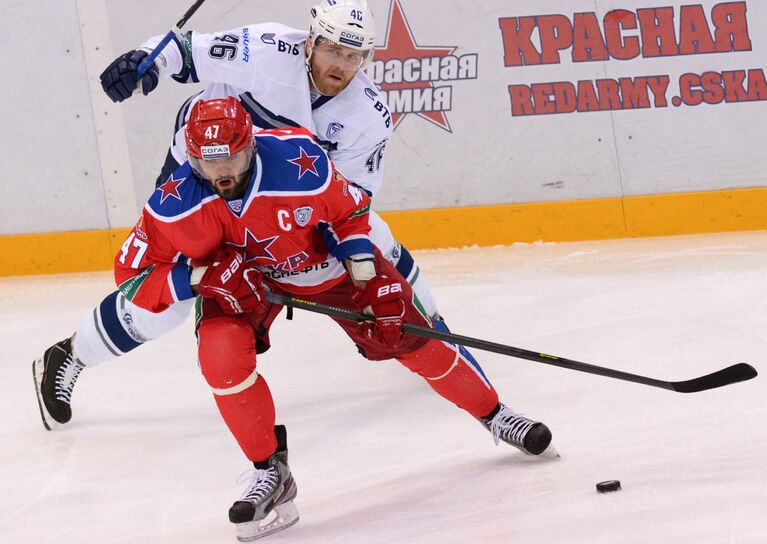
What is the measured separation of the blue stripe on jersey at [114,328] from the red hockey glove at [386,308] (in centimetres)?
76

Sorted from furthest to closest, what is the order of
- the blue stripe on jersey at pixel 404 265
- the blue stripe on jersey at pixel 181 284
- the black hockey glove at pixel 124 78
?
the blue stripe on jersey at pixel 404 265 → the black hockey glove at pixel 124 78 → the blue stripe on jersey at pixel 181 284

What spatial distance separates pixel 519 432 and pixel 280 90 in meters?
1.16

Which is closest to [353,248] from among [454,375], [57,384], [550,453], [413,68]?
[454,375]

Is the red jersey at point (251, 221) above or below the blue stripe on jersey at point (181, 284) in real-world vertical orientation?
above

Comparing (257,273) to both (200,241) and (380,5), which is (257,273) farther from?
(380,5)

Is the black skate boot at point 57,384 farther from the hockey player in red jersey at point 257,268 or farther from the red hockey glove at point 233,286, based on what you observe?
the red hockey glove at point 233,286

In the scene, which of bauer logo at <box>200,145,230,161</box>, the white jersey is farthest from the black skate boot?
bauer logo at <box>200,145,230,161</box>

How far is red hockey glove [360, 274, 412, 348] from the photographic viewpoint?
2.21 meters

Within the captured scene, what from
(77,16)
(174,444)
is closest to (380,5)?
(77,16)

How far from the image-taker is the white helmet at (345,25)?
2.69 m

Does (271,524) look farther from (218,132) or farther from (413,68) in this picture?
(413,68)

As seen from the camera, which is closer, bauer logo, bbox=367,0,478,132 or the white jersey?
the white jersey

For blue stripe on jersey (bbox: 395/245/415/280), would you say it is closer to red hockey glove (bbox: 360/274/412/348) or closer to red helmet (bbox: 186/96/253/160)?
red hockey glove (bbox: 360/274/412/348)

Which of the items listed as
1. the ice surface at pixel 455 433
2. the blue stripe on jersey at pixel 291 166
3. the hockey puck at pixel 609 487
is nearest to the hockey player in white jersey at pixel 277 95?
the ice surface at pixel 455 433
